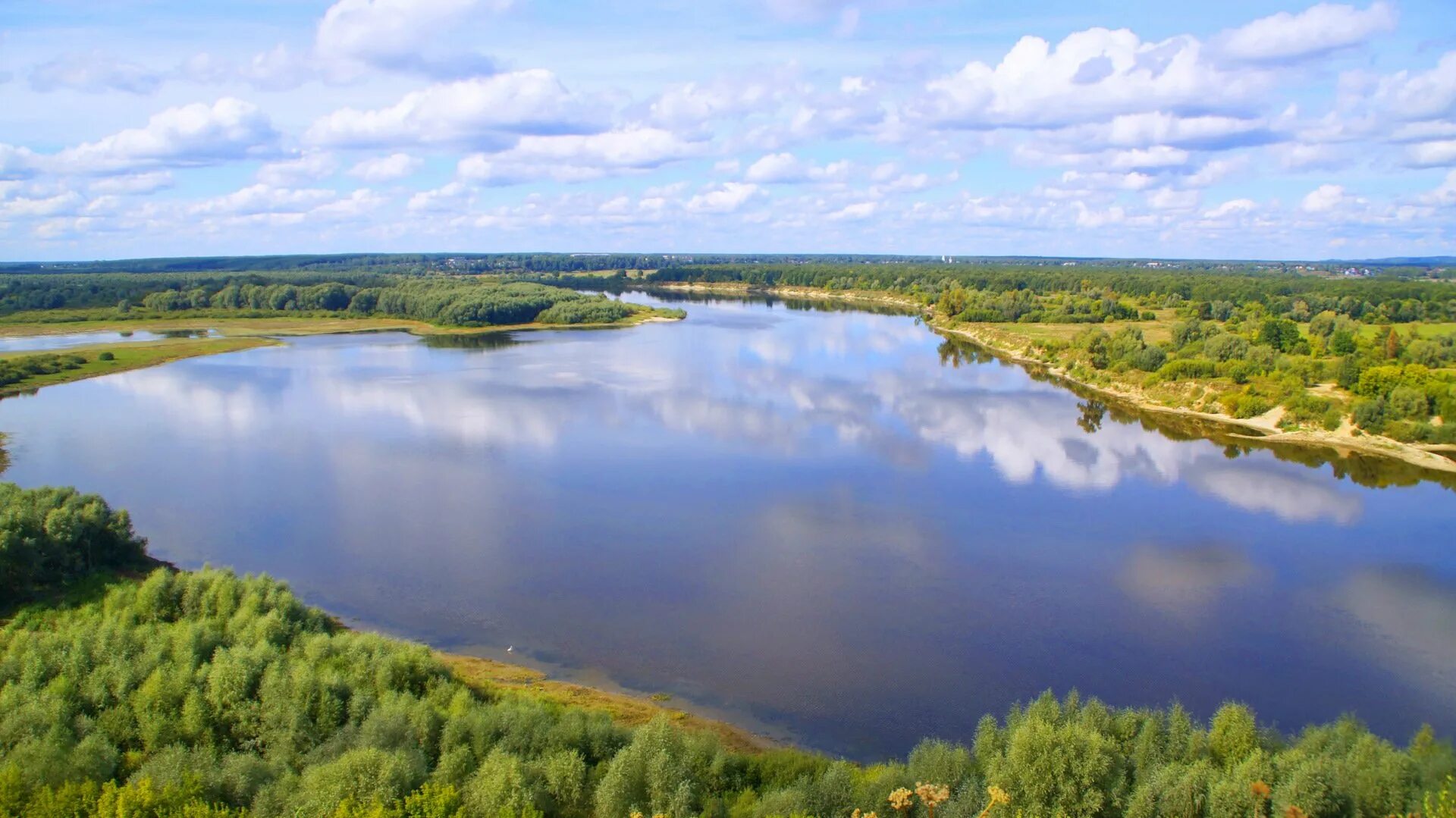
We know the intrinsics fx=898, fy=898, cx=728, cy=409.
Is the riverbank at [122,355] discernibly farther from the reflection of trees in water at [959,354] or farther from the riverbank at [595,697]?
the reflection of trees in water at [959,354]

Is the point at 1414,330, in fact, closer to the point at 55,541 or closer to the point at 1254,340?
the point at 1254,340

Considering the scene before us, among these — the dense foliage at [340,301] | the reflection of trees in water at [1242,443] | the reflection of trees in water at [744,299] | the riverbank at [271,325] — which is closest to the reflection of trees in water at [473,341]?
the riverbank at [271,325]

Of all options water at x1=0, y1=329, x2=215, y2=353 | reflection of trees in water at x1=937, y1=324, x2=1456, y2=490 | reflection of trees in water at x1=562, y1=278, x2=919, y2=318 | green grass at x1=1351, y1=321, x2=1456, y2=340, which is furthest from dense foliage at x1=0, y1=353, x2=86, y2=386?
green grass at x1=1351, y1=321, x2=1456, y2=340

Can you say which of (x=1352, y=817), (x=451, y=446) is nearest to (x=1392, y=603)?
(x=1352, y=817)

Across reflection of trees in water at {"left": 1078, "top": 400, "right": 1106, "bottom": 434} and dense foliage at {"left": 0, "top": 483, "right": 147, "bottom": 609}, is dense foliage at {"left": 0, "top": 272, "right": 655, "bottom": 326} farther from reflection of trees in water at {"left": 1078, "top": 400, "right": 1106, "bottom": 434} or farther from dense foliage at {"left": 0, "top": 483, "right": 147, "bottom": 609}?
dense foliage at {"left": 0, "top": 483, "right": 147, "bottom": 609}

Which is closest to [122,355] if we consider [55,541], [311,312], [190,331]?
[190,331]
